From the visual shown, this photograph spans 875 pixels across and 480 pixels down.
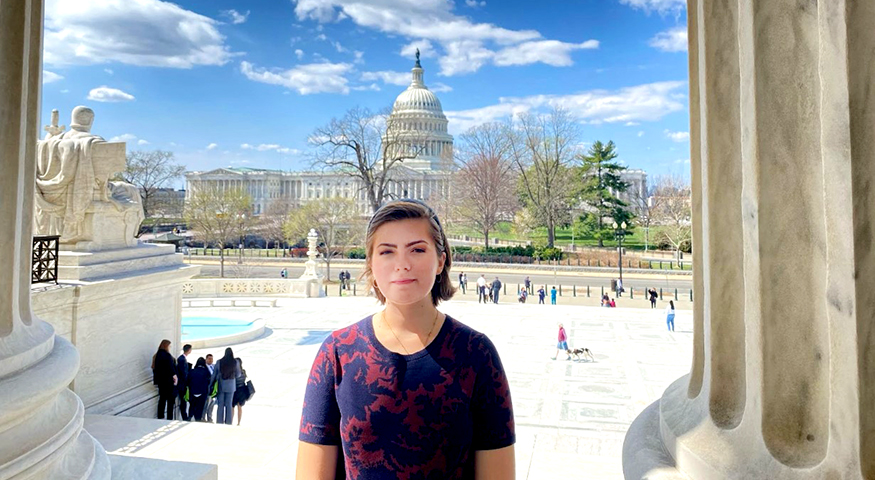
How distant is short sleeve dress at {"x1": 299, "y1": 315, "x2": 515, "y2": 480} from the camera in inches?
67.9

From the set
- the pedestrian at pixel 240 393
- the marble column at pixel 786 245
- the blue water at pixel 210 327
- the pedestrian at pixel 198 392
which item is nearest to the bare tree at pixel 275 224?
the blue water at pixel 210 327

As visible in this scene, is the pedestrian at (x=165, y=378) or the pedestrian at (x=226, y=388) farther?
the pedestrian at (x=165, y=378)

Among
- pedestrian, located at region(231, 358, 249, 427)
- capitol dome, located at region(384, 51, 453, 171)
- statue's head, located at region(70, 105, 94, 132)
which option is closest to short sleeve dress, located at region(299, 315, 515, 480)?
pedestrian, located at region(231, 358, 249, 427)

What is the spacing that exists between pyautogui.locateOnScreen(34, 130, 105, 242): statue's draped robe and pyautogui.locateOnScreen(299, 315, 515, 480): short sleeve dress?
27.4ft

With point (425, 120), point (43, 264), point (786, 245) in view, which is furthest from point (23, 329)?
point (425, 120)

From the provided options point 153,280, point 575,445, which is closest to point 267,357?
point 153,280

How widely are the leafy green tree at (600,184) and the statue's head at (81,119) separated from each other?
4683 cm

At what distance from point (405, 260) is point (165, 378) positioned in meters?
8.50

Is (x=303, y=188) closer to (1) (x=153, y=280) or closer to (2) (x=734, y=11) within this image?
(1) (x=153, y=280)

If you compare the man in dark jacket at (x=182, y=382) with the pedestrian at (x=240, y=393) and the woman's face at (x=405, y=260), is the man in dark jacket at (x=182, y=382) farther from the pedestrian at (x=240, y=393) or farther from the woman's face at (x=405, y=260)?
the woman's face at (x=405, y=260)

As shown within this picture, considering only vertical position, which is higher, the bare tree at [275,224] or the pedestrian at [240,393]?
the bare tree at [275,224]

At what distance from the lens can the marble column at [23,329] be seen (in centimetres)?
231

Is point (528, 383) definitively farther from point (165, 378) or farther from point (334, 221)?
point (334, 221)

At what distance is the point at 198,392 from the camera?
8.86m
